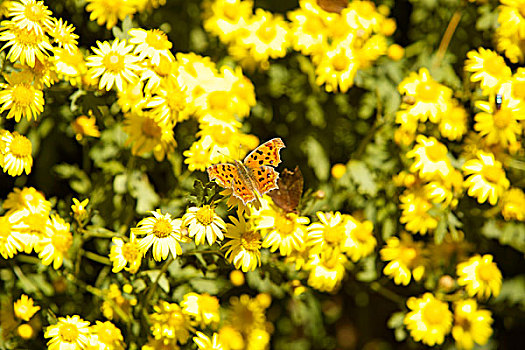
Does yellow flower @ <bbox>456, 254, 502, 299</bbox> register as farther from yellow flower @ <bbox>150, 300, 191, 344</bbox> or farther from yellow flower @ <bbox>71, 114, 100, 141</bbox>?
yellow flower @ <bbox>71, 114, 100, 141</bbox>

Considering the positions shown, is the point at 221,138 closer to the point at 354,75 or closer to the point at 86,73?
the point at 86,73

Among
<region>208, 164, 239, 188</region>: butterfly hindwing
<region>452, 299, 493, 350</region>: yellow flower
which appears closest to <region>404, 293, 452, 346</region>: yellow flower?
<region>452, 299, 493, 350</region>: yellow flower

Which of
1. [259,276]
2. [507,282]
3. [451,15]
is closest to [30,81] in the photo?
[259,276]

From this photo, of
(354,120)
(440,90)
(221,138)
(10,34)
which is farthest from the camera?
(354,120)

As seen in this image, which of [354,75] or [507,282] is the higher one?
[354,75]

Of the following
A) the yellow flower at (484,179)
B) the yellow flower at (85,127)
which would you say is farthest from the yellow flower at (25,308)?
the yellow flower at (484,179)

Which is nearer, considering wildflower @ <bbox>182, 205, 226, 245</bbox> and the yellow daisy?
wildflower @ <bbox>182, 205, 226, 245</bbox>

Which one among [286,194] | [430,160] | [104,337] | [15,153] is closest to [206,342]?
[104,337]
